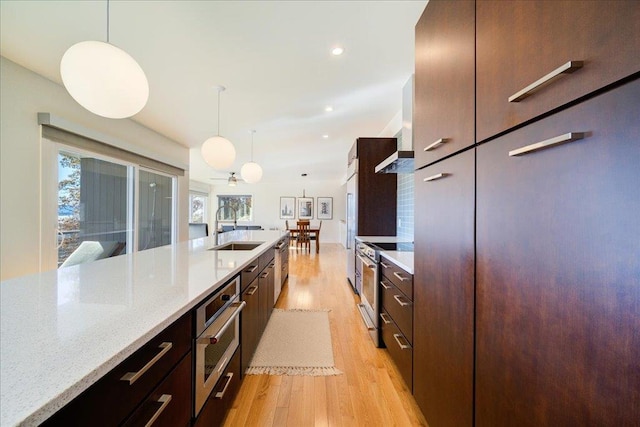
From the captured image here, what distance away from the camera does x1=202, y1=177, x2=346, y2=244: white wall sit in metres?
10.1

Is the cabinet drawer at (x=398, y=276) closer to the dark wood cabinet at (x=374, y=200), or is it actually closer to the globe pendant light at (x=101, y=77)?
the dark wood cabinet at (x=374, y=200)

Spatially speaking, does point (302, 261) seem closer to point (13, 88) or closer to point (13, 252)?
point (13, 252)

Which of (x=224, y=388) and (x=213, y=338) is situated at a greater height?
(x=213, y=338)

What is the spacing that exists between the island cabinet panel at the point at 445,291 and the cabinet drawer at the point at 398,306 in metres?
0.11

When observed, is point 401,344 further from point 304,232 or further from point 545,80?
point 304,232

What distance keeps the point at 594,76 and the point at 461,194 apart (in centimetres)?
54

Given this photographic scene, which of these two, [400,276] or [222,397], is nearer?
[222,397]

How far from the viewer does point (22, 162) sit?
7.64 ft

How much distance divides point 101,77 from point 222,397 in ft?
5.48

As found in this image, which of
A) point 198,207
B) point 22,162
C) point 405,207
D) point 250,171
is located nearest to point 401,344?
point 405,207

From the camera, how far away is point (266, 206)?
33.4 feet

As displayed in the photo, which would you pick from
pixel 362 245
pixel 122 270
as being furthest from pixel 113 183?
pixel 362 245

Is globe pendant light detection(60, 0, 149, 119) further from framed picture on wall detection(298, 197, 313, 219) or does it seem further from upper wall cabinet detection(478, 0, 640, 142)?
framed picture on wall detection(298, 197, 313, 219)

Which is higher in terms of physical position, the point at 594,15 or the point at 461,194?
the point at 594,15
